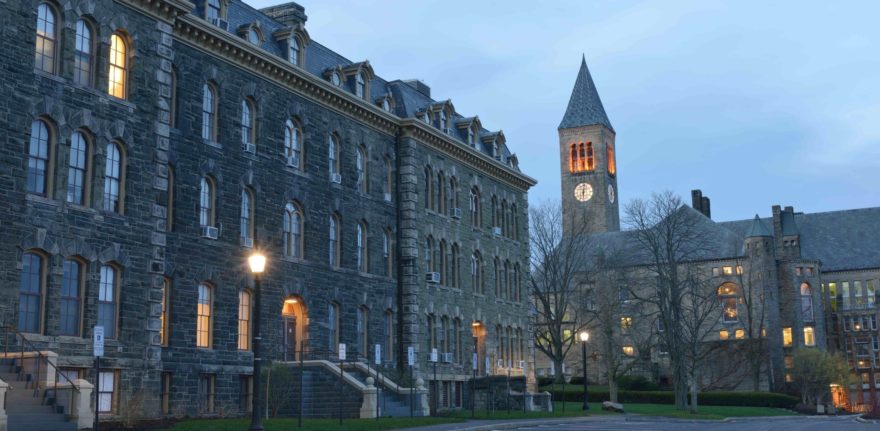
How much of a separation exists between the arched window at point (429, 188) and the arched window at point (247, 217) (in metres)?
12.9

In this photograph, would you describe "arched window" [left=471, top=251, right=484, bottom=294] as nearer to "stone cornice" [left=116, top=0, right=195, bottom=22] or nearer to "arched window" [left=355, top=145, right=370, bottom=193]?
"arched window" [left=355, top=145, right=370, bottom=193]

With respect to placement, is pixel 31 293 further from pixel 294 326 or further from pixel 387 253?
pixel 387 253

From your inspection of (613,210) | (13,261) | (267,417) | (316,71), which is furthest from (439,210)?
(613,210)

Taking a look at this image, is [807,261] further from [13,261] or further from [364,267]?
[13,261]

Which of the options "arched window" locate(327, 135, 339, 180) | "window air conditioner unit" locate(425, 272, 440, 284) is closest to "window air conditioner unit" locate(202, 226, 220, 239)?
"arched window" locate(327, 135, 339, 180)

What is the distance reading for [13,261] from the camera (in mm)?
25609

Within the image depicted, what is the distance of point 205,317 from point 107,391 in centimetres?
615

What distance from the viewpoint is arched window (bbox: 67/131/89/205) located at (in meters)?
27.6

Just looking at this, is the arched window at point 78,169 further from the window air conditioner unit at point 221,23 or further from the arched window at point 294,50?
the arched window at point 294,50

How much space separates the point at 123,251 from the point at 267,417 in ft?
26.5

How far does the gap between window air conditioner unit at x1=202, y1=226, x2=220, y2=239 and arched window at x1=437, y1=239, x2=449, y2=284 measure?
16.6m

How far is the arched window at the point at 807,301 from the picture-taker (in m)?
99.1

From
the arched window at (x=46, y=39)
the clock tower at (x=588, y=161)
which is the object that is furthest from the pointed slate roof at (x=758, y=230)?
the arched window at (x=46, y=39)

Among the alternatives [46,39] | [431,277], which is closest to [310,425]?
[46,39]
